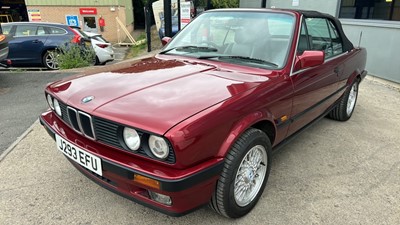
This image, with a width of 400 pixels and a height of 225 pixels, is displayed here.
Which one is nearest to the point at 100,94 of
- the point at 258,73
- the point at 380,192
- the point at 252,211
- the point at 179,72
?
the point at 179,72

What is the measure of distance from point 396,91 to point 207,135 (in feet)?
20.1

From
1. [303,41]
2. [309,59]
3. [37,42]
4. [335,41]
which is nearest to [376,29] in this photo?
[335,41]

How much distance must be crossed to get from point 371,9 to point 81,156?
320 inches

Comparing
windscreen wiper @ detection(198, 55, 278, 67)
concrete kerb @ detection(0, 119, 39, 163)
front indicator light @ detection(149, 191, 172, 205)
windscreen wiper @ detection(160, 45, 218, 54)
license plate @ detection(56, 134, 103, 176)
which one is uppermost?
windscreen wiper @ detection(160, 45, 218, 54)

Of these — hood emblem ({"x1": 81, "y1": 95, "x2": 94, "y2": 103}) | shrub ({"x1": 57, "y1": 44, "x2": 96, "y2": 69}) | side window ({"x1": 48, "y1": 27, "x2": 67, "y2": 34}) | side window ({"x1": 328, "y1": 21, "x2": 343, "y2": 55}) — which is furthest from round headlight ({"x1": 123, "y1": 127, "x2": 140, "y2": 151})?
side window ({"x1": 48, "y1": 27, "x2": 67, "y2": 34})

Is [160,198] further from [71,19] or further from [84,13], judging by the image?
[71,19]

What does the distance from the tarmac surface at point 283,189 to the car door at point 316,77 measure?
1.50 feet

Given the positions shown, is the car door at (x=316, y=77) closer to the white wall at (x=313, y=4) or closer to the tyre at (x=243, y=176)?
the tyre at (x=243, y=176)

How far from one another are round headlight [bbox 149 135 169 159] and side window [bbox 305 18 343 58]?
218 centimetres

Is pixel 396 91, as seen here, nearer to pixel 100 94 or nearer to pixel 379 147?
pixel 379 147

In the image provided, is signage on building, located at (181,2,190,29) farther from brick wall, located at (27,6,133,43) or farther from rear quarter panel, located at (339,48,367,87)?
brick wall, located at (27,6,133,43)

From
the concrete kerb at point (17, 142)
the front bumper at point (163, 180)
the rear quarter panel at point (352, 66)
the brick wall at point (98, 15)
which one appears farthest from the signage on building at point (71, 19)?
the front bumper at point (163, 180)

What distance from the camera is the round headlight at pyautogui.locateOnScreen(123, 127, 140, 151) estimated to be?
2.02 meters

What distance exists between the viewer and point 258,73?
275 cm
